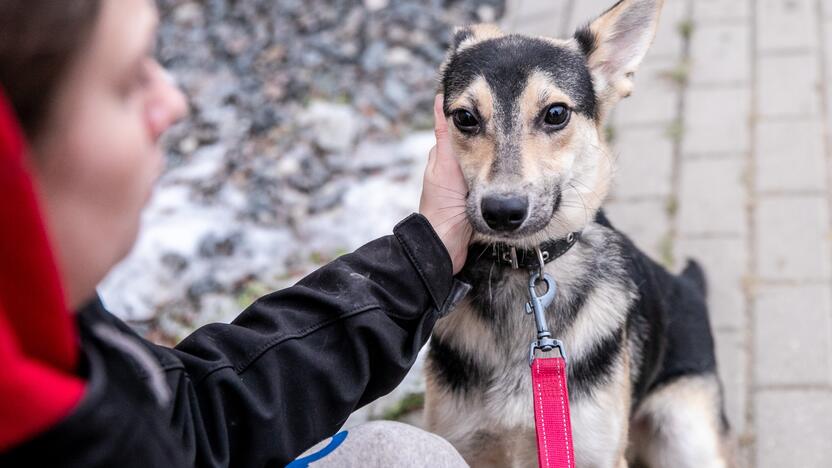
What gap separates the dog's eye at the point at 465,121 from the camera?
2514 millimetres

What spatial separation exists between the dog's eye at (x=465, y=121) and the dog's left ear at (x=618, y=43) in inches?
17.5

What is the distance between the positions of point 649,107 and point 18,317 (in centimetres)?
419

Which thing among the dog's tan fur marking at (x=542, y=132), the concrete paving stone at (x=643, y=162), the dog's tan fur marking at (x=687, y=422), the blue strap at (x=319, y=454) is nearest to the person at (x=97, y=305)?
the blue strap at (x=319, y=454)

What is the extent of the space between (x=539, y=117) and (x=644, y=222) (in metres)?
1.85

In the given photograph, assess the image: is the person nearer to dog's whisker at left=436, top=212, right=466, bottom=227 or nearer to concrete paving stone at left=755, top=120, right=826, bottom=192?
dog's whisker at left=436, top=212, right=466, bottom=227

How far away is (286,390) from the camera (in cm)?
197

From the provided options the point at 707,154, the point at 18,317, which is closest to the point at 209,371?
the point at 18,317

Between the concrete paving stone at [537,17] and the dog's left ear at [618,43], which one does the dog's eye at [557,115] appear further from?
the concrete paving stone at [537,17]

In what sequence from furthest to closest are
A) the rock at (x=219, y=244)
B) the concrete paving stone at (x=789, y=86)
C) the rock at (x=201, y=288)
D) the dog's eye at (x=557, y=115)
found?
the concrete paving stone at (x=789, y=86) → the rock at (x=219, y=244) → the rock at (x=201, y=288) → the dog's eye at (x=557, y=115)

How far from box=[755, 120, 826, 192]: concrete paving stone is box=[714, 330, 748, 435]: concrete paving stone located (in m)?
0.95

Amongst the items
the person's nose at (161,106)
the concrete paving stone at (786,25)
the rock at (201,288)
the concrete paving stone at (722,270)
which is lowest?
the concrete paving stone at (722,270)

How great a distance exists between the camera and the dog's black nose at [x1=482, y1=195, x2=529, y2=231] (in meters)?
2.23

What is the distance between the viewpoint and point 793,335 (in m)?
3.55

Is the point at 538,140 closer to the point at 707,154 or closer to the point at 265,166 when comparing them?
the point at 707,154
